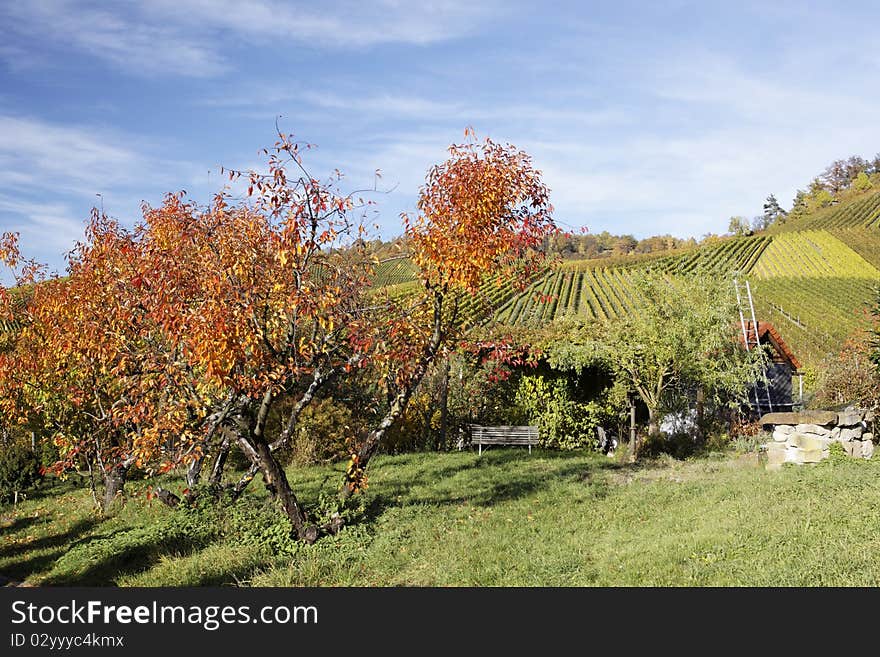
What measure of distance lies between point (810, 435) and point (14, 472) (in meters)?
15.7

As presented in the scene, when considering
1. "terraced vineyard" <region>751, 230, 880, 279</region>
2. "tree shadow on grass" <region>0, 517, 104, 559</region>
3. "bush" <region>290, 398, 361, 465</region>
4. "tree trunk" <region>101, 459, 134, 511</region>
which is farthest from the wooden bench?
"terraced vineyard" <region>751, 230, 880, 279</region>

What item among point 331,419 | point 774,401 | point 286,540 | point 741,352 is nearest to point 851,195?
point 774,401

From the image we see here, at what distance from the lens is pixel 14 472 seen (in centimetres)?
1475

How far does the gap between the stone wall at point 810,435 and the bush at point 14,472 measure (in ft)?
48.6

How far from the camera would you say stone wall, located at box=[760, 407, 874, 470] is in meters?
12.6

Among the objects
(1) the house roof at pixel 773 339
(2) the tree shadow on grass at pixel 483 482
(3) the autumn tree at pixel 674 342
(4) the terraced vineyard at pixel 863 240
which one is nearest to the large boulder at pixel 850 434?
(2) the tree shadow on grass at pixel 483 482

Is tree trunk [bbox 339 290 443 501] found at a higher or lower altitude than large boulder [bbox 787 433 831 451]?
higher

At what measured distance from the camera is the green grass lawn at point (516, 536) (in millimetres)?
6703

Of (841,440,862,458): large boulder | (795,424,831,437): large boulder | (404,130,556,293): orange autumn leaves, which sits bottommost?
(841,440,862,458): large boulder

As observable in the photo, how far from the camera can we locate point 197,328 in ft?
23.7

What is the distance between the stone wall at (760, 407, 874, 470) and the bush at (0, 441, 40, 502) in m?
14.8

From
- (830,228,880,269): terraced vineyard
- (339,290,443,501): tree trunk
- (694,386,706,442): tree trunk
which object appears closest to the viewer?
(339,290,443,501): tree trunk

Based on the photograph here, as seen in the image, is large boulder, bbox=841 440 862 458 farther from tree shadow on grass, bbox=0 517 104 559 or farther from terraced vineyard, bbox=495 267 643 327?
terraced vineyard, bbox=495 267 643 327

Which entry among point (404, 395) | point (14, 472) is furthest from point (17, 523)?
point (404, 395)
